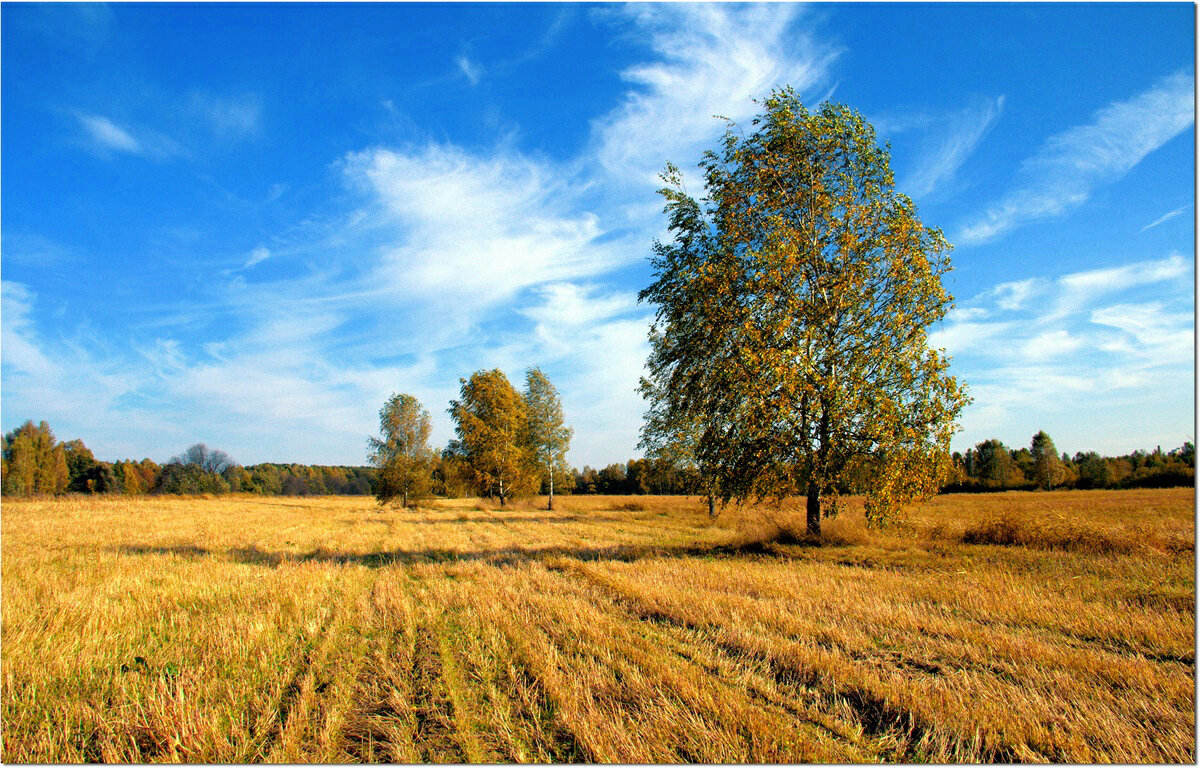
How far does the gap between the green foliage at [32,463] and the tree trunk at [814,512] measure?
3905 inches

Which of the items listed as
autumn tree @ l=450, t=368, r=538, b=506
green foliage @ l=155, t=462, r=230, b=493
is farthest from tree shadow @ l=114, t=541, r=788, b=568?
green foliage @ l=155, t=462, r=230, b=493

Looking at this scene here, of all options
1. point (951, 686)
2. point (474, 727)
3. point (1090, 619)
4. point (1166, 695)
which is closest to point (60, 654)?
point (474, 727)

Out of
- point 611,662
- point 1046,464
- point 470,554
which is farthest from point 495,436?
point 1046,464

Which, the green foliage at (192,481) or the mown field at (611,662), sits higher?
the mown field at (611,662)

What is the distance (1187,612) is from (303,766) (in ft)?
31.5

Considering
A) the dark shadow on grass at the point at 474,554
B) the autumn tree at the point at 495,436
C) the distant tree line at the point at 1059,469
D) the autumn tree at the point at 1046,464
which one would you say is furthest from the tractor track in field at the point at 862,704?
the autumn tree at the point at 1046,464

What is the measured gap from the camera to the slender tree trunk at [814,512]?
535 inches

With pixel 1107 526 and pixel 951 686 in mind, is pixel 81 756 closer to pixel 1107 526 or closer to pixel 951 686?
pixel 951 686

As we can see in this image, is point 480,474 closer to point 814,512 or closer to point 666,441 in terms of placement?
point 666,441

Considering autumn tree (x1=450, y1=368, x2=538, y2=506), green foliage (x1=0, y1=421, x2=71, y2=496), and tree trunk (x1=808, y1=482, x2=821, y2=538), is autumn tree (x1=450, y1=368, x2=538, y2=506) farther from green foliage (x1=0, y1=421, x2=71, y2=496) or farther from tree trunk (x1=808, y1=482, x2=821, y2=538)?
green foliage (x1=0, y1=421, x2=71, y2=496)

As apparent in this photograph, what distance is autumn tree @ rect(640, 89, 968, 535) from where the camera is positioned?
1223cm

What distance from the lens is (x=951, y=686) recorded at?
423cm

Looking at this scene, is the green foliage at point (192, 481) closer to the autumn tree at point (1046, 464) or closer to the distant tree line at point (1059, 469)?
the distant tree line at point (1059, 469)

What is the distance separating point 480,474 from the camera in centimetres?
4172
